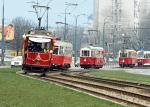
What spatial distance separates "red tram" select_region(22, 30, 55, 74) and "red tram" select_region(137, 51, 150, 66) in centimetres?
6362

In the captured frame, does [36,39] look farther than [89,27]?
No

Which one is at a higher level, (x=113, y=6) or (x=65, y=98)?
(x=113, y=6)

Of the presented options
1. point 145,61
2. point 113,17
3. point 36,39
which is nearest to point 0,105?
point 36,39

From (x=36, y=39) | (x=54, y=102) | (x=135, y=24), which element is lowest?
(x=54, y=102)

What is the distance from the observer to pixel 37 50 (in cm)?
4059

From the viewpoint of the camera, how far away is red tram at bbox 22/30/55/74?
4025 cm

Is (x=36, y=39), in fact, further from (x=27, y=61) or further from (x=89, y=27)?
(x=89, y=27)

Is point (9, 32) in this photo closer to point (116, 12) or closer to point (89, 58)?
point (89, 58)

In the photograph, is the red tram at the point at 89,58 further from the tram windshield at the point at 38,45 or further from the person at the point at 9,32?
the tram windshield at the point at 38,45

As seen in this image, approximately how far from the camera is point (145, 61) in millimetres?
105312

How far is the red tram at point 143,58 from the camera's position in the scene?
103m

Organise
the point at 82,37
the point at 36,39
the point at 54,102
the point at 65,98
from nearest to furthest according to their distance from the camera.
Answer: the point at 54,102 < the point at 65,98 < the point at 36,39 < the point at 82,37

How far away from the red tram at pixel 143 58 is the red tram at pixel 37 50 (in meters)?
63.6

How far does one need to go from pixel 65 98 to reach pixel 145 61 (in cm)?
8766
